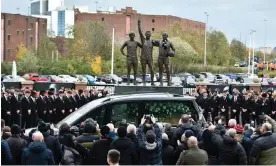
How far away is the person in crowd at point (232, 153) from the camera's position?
11.1 meters

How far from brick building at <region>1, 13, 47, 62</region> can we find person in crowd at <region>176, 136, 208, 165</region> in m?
83.3

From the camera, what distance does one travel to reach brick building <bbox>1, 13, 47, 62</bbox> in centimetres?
9412

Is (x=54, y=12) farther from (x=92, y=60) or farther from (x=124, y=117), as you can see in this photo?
(x=124, y=117)

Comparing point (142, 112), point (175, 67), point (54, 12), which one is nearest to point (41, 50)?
point (175, 67)

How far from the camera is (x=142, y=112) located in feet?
53.8

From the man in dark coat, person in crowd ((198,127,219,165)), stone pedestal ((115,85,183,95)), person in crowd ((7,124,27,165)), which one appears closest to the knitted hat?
person in crowd ((198,127,219,165))

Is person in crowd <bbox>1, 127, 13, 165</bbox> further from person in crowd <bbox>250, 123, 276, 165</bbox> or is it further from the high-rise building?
the high-rise building

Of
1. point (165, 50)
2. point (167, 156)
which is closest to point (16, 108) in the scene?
point (165, 50)

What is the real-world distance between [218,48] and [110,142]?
8950 centimetres

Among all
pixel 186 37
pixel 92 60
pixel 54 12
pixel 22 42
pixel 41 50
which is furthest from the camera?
pixel 54 12

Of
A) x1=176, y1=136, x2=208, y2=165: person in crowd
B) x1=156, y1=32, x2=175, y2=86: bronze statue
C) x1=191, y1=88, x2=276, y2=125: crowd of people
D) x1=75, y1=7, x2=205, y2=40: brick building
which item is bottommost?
x1=191, y1=88, x2=276, y2=125: crowd of people

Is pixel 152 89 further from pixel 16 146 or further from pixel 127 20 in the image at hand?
pixel 127 20

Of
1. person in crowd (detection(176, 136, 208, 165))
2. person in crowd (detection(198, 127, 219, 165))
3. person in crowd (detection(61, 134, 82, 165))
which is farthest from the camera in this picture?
person in crowd (detection(198, 127, 219, 165))

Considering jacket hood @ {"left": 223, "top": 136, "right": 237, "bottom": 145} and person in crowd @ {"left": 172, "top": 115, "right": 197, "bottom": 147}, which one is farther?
person in crowd @ {"left": 172, "top": 115, "right": 197, "bottom": 147}
